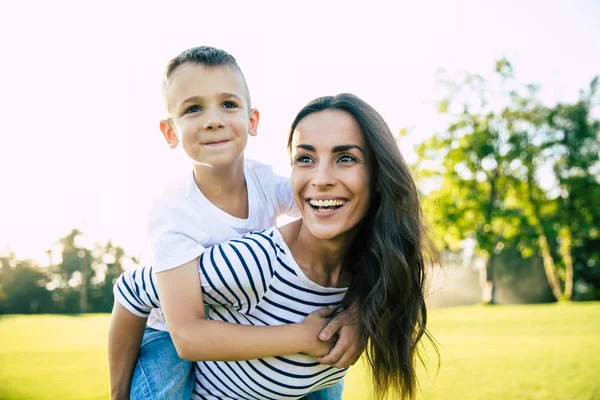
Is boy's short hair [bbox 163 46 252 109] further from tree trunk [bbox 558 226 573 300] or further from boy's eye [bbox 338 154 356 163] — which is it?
tree trunk [bbox 558 226 573 300]

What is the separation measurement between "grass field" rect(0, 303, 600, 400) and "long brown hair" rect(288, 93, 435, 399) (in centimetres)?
38

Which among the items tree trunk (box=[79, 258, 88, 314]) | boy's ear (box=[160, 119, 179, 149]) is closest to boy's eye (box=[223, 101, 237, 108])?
boy's ear (box=[160, 119, 179, 149])

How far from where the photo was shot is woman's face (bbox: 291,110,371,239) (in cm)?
265

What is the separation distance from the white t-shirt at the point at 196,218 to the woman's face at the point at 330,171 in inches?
18.5

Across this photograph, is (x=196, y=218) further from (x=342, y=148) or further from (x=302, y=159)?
(x=342, y=148)

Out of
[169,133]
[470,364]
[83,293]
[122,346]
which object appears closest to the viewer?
[122,346]

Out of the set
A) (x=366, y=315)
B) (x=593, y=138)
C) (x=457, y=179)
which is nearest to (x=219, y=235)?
(x=366, y=315)

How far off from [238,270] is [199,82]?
129cm

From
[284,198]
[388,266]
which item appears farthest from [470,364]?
[388,266]

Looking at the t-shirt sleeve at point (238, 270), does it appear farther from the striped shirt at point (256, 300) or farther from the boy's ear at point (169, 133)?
the boy's ear at point (169, 133)

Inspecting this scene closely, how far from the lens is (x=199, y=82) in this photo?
2.99 metres

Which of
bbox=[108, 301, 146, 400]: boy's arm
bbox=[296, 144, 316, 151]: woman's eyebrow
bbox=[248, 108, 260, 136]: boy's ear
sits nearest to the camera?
bbox=[296, 144, 316, 151]: woman's eyebrow

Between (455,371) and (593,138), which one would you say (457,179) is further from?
(455,371)

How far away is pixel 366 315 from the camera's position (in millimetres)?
2613
